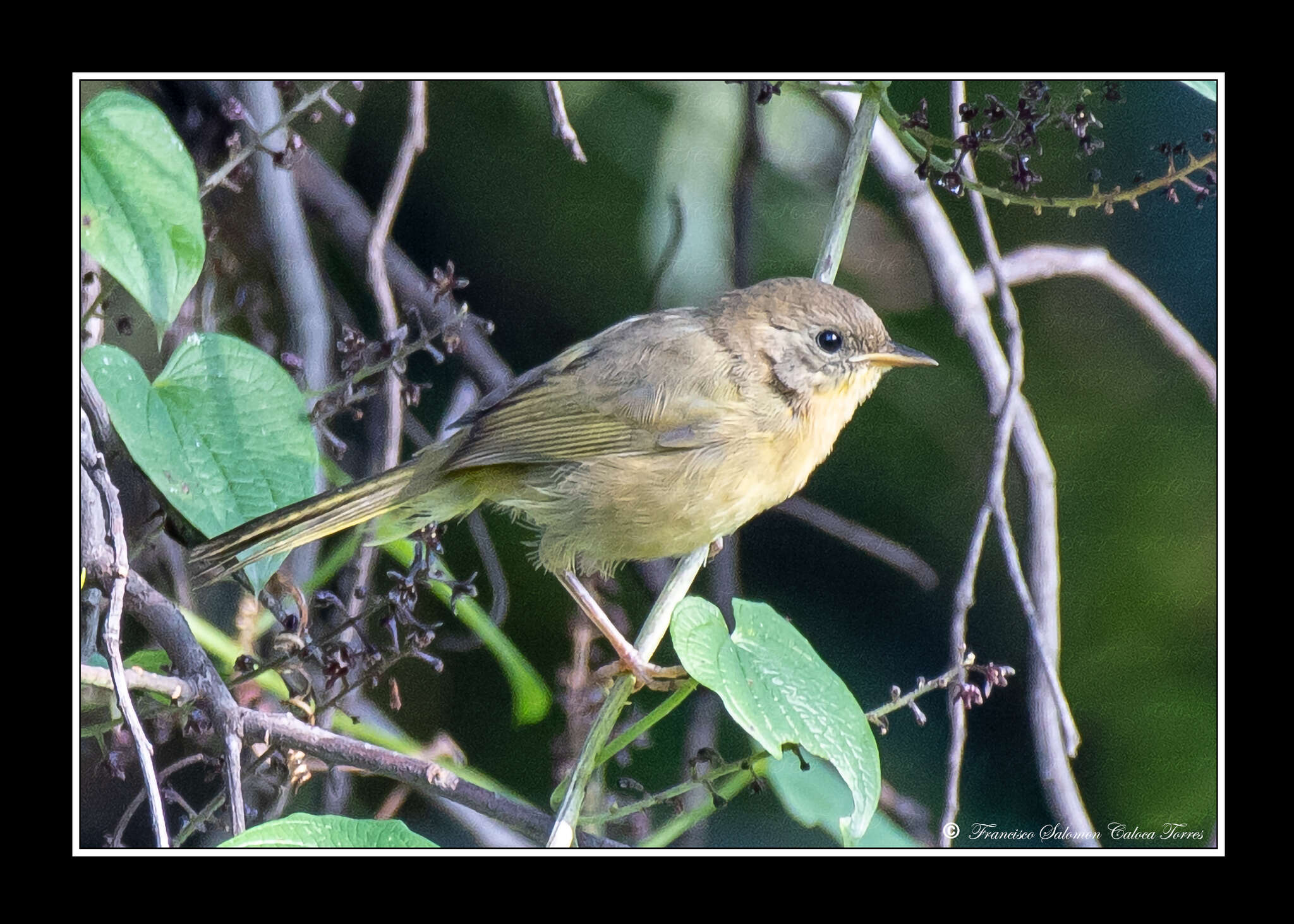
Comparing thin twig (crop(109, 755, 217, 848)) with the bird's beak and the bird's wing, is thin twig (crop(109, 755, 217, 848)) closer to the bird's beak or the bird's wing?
the bird's wing

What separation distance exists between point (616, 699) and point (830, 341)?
919 millimetres

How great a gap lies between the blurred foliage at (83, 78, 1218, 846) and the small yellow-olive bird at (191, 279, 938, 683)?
0.36 feet

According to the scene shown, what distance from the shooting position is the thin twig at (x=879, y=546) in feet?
9.27

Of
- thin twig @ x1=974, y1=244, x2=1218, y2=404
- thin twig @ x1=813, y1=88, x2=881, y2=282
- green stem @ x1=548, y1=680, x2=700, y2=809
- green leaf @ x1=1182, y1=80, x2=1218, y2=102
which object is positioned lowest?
green stem @ x1=548, y1=680, x2=700, y2=809

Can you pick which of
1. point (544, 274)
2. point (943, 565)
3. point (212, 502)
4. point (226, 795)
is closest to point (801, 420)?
point (943, 565)

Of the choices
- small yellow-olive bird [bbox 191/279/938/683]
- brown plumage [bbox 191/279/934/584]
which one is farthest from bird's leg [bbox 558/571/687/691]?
brown plumage [bbox 191/279/934/584]

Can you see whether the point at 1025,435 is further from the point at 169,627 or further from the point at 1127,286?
the point at 169,627

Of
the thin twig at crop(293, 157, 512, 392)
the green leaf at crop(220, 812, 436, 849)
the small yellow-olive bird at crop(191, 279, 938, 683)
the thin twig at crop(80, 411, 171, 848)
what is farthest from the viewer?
the thin twig at crop(293, 157, 512, 392)

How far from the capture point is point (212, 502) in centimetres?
261

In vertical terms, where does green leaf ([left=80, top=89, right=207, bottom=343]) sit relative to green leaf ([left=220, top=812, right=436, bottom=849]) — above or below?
above

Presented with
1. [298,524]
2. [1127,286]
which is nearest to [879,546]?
[1127,286]

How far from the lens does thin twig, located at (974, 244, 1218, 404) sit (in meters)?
2.76

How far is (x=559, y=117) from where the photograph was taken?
2.74 meters

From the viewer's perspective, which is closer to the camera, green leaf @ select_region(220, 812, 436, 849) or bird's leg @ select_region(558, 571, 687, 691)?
green leaf @ select_region(220, 812, 436, 849)
